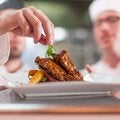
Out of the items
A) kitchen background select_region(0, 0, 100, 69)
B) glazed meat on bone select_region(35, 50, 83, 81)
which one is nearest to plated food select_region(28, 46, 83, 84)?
glazed meat on bone select_region(35, 50, 83, 81)

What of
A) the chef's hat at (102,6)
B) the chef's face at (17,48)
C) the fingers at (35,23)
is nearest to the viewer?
the fingers at (35,23)

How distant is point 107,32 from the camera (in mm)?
1721

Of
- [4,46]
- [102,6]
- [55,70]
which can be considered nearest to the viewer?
[55,70]

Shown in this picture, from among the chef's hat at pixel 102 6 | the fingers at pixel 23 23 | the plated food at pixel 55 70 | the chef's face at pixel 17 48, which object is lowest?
the plated food at pixel 55 70

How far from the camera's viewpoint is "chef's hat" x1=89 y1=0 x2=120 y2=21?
1.65m

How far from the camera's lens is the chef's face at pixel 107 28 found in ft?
→ 5.53

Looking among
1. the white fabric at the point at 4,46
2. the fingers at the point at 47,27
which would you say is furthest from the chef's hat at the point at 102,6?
the fingers at the point at 47,27

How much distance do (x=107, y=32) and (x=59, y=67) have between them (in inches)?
50.7

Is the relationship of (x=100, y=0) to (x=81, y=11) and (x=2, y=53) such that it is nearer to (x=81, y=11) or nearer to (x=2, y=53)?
(x=81, y=11)

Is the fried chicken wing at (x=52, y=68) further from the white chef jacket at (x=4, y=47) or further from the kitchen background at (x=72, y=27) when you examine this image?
the kitchen background at (x=72, y=27)

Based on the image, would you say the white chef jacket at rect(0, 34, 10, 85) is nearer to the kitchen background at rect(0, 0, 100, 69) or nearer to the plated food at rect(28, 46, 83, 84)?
the plated food at rect(28, 46, 83, 84)

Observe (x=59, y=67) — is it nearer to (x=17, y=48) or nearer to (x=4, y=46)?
(x=4, y=46)

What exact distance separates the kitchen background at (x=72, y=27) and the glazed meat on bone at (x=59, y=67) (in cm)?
99

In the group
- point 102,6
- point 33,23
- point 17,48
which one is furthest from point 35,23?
point 102,6
